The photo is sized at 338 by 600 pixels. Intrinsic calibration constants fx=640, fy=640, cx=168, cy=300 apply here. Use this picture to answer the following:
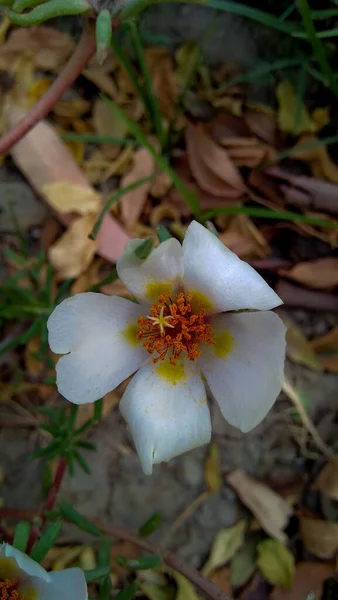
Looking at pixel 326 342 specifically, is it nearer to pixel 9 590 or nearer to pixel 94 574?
pixel 94 574

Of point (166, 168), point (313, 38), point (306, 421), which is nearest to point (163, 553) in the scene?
point (306, 421)

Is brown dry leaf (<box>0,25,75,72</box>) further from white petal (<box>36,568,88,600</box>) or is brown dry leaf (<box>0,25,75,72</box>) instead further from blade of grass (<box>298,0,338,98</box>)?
white petal (<box>36,568,88,600</box>)

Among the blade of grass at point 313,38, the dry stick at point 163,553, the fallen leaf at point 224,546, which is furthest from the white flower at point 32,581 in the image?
the blade of grass at point 313,38

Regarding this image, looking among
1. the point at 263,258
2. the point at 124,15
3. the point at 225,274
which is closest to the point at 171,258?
the point at 225,274

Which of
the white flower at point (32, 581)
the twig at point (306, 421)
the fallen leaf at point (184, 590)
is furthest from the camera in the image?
the twig at point (306, 421)

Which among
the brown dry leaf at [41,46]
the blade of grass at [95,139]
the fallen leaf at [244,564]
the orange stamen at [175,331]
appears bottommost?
the fallen leaf at [244,564]

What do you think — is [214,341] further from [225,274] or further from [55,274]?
[55,274]

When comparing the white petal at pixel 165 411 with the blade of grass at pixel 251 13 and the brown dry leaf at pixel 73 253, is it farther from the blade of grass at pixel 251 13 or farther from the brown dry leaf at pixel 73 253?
the blade of grass at pixel 251 13
